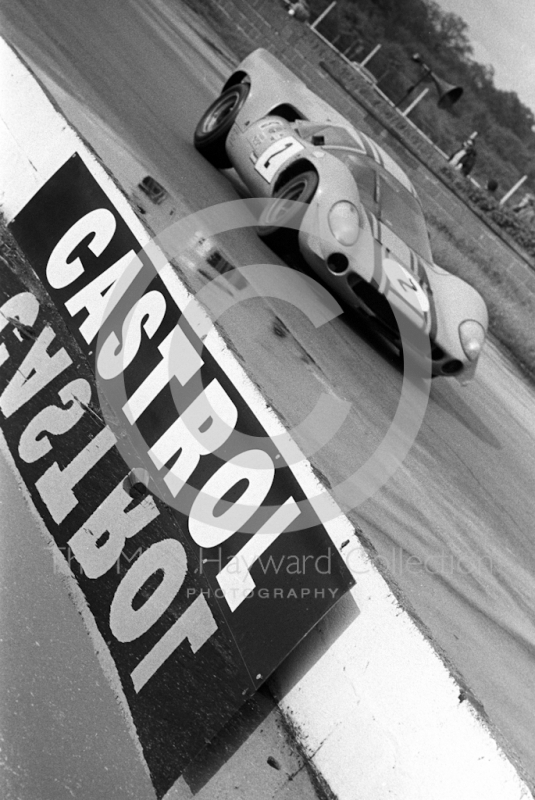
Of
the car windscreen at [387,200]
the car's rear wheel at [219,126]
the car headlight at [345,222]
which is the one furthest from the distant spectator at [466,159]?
the car headlight at [345,222]

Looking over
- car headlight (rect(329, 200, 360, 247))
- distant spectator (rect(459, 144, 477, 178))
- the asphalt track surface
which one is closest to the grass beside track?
the asphalt track surface

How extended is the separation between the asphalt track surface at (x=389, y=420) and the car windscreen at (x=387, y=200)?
80 centimetres

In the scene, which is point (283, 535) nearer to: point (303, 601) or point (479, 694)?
point (303, 601)

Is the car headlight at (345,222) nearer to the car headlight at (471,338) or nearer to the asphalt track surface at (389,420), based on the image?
the asphalt track surface at (389,420)

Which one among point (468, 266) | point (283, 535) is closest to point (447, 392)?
point (283, 535)

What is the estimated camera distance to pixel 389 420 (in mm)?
4645

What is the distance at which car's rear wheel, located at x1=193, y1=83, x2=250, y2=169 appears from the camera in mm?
6336

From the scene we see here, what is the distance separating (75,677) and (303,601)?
849 millimetres

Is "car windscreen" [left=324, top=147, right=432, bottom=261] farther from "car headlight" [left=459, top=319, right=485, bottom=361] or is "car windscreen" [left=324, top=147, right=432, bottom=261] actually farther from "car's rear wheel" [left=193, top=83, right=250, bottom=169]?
"car's rear wheel" [left=193, top=83, right=250, bottom=169]

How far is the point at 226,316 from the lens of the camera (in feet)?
14.4

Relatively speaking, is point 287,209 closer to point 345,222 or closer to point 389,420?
point 345,222

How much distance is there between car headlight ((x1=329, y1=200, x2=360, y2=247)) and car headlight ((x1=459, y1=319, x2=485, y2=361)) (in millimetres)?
1063

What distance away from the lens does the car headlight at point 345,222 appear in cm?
489
